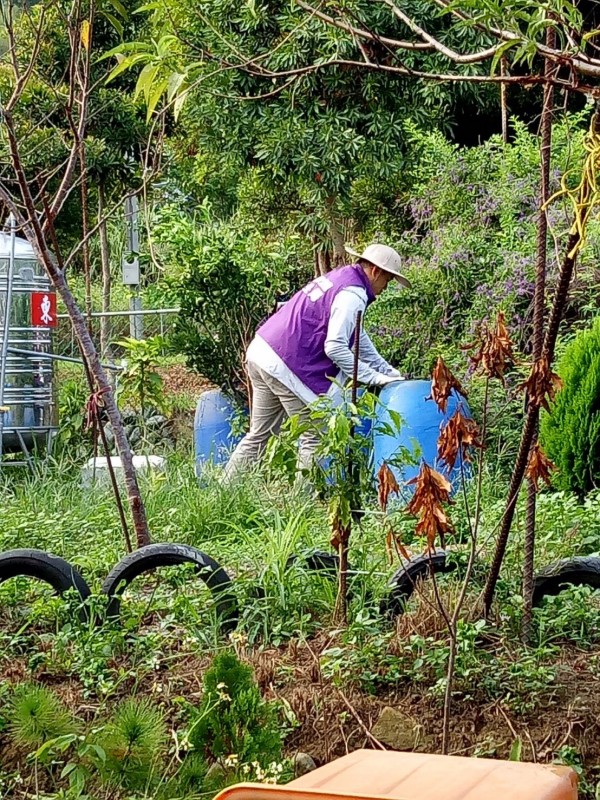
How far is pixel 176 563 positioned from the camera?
378 centimetres

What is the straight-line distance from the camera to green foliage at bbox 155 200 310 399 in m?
9.15

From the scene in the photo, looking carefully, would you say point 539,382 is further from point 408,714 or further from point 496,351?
point 408,714

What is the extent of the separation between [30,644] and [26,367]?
20.0 feet

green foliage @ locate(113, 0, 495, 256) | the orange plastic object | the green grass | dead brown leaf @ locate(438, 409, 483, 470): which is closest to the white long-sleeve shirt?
the green grass

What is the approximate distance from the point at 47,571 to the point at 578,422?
11.4 feet

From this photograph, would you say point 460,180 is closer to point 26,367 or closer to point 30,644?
point 26,367

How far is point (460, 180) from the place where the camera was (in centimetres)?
859

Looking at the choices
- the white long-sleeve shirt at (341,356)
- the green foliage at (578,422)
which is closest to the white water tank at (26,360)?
the white long-sleeve shirt at (341,356)

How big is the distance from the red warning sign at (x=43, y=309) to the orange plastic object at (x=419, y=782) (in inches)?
336

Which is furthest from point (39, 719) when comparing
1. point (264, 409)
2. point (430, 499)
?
point (264, 409)

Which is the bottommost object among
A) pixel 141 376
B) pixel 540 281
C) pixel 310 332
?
pixel 141 376

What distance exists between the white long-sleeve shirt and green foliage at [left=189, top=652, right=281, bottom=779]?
3537 mm

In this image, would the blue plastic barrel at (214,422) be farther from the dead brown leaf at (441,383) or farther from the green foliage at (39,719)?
the dead brown leaf at (441,383)

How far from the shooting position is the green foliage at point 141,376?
7.50 m
